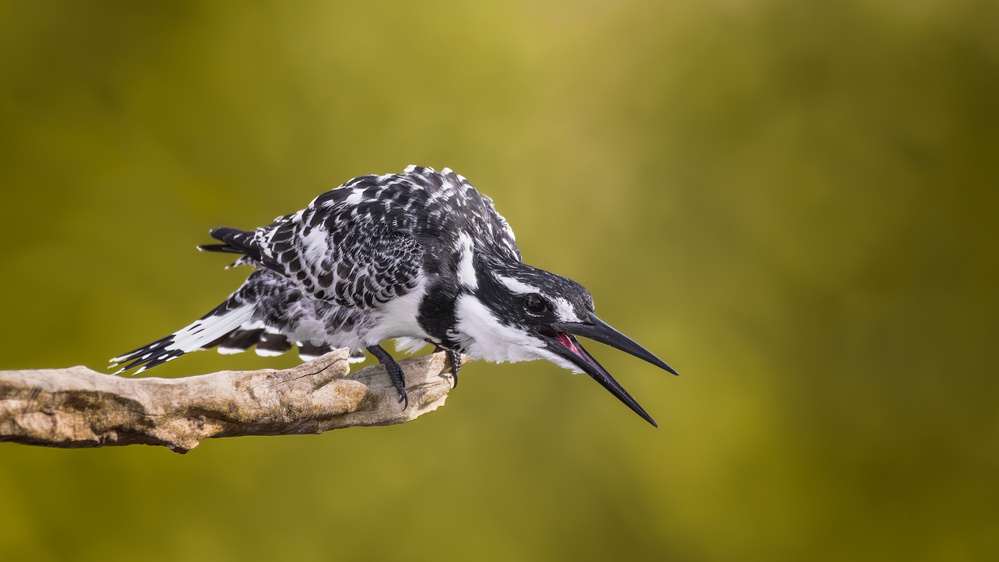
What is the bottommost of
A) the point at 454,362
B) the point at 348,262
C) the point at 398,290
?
the point at 454,362

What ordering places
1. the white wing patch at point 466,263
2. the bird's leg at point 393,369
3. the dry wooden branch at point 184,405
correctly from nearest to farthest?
the dry wooden branch at point 184,405 < the white wing patch at point 466,263 < the bird's leg at point 393,369

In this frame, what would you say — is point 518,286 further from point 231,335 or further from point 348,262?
point 231,335

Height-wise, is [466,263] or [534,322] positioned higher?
[466,263]

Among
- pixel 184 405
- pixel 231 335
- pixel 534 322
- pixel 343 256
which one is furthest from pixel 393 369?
pixel 184 405

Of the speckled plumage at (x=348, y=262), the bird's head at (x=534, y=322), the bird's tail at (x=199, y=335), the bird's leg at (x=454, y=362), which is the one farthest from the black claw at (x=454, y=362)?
the bird's tail at (x=199, y=335)

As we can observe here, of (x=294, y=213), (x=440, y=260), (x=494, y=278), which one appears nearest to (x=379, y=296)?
(x=440, y=260)

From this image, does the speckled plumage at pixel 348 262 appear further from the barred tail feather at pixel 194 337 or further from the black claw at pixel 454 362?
the black claw at pixel 454 362
